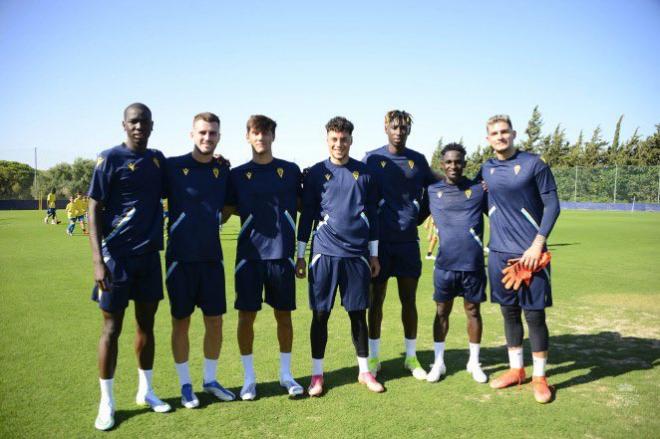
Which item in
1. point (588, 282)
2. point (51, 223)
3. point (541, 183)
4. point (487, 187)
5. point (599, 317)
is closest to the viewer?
point (541, 183)

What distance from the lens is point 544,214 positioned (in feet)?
14.6

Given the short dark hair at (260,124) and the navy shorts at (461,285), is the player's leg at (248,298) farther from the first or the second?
the navy shorts at (461,285)

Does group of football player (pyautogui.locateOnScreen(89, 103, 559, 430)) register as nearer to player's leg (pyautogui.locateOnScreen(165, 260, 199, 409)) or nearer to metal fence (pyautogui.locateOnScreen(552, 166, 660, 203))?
player's leg (pyautogui.locateOnScreen(165, 260, 199, 409))

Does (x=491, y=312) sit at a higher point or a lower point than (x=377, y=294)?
lower

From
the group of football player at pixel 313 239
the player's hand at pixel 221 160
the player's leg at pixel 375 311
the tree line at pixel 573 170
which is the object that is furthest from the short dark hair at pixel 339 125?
the tree line at pixel 573 170

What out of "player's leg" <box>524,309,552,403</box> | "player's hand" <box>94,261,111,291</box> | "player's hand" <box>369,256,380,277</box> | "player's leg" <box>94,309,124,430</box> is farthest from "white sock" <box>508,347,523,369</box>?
"player's hand" <box>94,261,111,291</box>

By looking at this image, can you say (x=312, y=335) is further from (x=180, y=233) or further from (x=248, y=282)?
(x=180, y=233)

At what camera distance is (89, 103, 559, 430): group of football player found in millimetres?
3951

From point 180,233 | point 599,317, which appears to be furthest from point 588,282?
point 180,233

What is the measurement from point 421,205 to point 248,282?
6.68 ft

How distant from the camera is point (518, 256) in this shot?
455 cm

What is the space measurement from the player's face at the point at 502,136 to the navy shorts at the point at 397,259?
1.25 m

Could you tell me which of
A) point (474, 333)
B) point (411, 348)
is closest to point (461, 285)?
point (474, 333)

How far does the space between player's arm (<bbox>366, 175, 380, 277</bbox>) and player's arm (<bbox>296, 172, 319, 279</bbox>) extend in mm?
506
